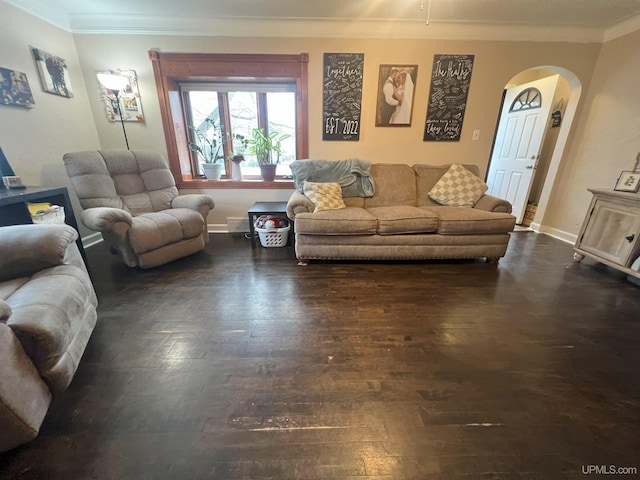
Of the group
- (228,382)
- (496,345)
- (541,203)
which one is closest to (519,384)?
(496,345)

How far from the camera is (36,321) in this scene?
0.99 metres

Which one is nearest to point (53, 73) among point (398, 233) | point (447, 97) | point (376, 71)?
point (376, 71)

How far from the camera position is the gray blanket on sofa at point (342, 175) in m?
2.86

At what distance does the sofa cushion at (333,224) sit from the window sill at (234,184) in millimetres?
1061

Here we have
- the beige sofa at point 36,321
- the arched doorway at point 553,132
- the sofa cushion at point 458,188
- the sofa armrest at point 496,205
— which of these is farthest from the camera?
the arched doorway at point 553,132

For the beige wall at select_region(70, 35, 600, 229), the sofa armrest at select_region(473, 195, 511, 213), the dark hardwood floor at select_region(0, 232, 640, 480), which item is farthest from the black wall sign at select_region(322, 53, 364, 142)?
the dark hardwood floor at select_region(0, 232, 640, 480)

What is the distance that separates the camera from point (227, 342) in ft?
4.98

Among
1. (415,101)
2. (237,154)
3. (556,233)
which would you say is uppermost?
(415,101)

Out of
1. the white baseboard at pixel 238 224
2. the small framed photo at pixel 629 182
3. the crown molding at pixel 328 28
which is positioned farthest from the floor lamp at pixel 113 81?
the small framed photo at pixel 629 182

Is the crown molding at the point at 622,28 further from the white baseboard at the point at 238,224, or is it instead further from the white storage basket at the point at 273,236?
the white baseboard at the point at 238,224

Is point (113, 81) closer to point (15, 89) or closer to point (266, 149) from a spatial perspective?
point (15, 89)

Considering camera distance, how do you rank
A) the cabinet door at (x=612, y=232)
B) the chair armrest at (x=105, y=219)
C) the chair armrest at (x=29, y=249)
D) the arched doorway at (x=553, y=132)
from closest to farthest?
the chair armrest at (x=29, y=249) → the chair armrest at (x=105, y=219) → the cabinet door at (x=612, y=232) → the arched doorway at (x=553, y=132)

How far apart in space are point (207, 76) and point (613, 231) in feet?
14.2

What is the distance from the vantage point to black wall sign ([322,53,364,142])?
287cm
